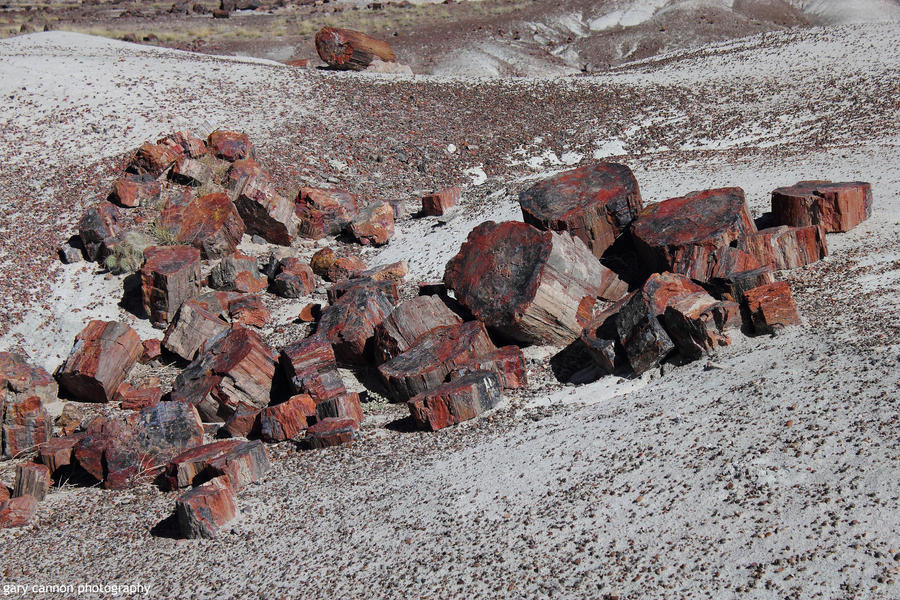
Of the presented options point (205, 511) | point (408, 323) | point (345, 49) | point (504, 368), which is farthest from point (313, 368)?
point (345, 49)

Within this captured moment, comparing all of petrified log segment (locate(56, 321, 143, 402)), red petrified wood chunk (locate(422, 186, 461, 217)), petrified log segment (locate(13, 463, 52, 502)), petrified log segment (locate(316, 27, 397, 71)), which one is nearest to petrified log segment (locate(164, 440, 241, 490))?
petrified log segment (locate(13, 463, 52, 502))

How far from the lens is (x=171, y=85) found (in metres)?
13.5

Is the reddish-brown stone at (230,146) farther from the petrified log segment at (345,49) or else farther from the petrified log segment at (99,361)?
the petrified log segment at (345,49)

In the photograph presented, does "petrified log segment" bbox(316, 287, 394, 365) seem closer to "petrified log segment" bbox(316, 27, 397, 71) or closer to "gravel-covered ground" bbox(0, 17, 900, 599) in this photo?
"gravel-covered ground" bbox(0, 17, 900, 599)

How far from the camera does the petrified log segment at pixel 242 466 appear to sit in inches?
229

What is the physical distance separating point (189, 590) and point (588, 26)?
91.3ft

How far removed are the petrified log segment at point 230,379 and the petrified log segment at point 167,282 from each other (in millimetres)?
1510

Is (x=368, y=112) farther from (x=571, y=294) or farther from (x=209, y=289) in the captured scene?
(x=571, y=294)

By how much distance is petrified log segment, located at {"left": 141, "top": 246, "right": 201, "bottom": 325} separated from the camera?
866cm

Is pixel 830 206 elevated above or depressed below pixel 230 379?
above

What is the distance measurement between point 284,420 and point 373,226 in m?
4.15

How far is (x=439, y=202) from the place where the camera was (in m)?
10.6

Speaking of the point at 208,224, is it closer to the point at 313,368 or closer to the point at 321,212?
the point at 321,212

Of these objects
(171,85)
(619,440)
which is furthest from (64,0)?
(619,440)
